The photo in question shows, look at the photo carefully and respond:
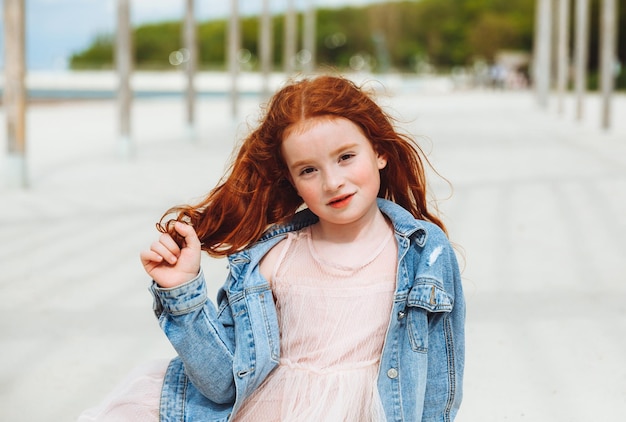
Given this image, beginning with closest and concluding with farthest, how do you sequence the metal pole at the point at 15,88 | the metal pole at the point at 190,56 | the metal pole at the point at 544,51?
the metal pole at the point at 15,88 → the metal pole at the point at 190,56 → the metal pole at the point at 544,51

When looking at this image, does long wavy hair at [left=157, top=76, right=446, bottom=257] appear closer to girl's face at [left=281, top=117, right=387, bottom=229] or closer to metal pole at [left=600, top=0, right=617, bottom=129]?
girl's face at [left=281, top=117, right=387, bottom=229]

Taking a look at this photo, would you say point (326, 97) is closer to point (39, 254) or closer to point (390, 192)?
point (390, 192)

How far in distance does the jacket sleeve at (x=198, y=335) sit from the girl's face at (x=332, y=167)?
30 centimetres

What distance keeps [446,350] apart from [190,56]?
1220cm

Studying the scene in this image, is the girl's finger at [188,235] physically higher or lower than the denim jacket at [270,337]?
higher

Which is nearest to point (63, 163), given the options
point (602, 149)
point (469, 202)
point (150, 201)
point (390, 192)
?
point (150, 201)

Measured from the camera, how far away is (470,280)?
3.94 m

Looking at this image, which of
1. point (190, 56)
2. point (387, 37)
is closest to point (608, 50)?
point (190, 56)

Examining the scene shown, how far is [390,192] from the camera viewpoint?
2.25m

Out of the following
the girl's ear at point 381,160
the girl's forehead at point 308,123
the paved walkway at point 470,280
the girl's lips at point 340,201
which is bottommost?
the paved walkway at point 470,280

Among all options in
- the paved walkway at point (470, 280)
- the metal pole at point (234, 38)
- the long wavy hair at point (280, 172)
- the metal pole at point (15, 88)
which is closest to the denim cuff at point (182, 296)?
the long wavy hair at point (280, 172)

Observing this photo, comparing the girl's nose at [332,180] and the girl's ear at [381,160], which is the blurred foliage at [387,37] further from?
the girl's nose at [332,180]

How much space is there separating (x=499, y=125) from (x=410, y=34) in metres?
93.6

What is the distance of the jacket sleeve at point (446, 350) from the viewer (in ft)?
6.45
